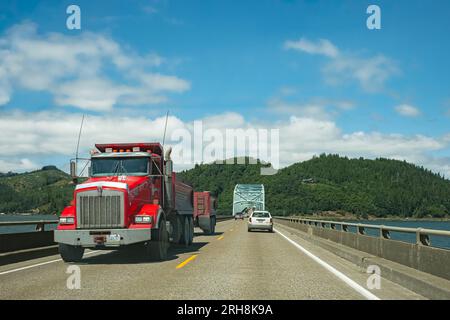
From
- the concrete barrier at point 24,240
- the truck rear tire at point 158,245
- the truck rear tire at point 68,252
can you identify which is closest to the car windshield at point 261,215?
the concrete barrier at point 24,240

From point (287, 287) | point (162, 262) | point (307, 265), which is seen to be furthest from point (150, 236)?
point (287, 287)

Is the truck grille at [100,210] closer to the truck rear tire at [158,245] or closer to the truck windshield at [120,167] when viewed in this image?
the truck rear tire at [158,245]

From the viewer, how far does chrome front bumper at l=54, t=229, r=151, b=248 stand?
14.2 m

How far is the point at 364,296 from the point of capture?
→ 9.08m

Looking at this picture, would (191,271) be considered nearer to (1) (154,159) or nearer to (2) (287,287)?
(2) (287,287)

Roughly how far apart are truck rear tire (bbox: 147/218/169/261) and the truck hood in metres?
1.41

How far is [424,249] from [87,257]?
35.4ft

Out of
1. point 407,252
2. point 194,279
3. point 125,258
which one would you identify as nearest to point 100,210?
point 125,258

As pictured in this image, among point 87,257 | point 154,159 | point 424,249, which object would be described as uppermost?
A: point 154,159

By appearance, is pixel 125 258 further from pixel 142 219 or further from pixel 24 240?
pixel 24 240

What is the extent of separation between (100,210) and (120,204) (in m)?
0.61

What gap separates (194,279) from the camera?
11094 millimetres
